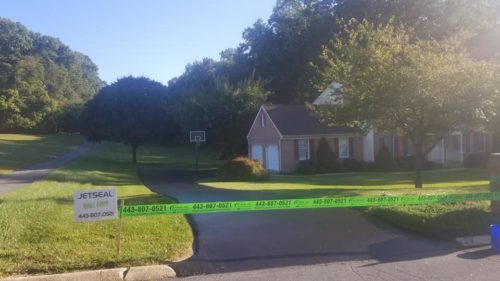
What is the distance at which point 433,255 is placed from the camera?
26.6 feet

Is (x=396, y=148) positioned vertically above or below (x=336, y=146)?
below

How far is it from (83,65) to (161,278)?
143 meters

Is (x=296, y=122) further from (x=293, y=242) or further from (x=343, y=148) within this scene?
(x=293, y=242)

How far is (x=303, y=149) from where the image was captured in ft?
124

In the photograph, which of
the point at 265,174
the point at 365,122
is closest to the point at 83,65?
the point at 265,174

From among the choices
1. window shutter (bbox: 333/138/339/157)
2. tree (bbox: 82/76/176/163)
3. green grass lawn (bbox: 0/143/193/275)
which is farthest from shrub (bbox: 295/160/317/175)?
green grass lawn (bbox: 0/143/193/275)

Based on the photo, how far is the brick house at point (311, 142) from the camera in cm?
3741

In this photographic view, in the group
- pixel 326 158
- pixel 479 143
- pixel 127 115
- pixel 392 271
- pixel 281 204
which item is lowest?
pixel 392 271

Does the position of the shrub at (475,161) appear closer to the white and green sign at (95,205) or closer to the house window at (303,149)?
the house window at (303,149)

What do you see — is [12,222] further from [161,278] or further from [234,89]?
[234,89]

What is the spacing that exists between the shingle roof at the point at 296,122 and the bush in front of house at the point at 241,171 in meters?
5.85

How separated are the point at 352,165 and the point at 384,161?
2.19 m

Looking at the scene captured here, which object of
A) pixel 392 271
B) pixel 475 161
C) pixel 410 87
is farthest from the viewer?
Answer: pixel 475 161

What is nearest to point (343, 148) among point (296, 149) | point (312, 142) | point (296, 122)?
point (312, 142)
